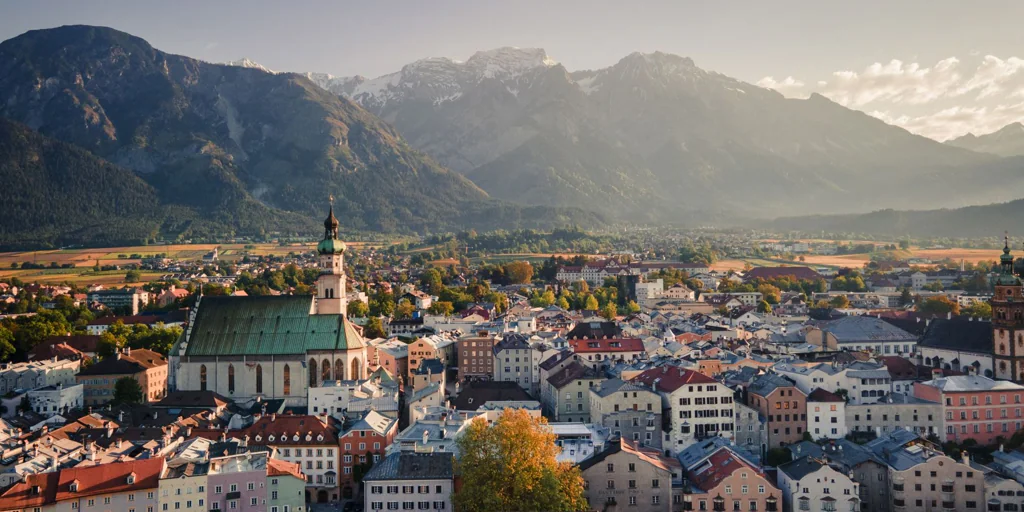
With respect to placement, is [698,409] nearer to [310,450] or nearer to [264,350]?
[310,450]

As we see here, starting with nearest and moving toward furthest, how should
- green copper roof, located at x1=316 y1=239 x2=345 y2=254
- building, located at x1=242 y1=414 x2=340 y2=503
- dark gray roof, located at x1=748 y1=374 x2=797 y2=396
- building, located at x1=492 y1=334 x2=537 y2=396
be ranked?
→ building, located at x1=242 y1=414 x2=340 y2=503
dark gray roof, located at x1=748 y1=374 x2=797 y2=396
green copper roof, located at x1=316 y1=239 x2=345 y2=254
building, located at x1=492 y1=334 x2=537 y2=396

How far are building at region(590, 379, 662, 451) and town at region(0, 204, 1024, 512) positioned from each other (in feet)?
0.46

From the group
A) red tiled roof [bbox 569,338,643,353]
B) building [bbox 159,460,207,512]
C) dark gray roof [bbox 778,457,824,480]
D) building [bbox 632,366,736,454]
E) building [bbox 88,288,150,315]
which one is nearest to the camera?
building [bbox 159,460,207,512]

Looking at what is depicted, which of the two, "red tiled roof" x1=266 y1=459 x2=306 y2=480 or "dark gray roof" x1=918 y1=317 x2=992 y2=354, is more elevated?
"dark gray roof" x1=918 y1=317 x2=992 y2=354

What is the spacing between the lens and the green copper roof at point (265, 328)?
78.7 meters

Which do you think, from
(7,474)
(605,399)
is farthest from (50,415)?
(605,399)

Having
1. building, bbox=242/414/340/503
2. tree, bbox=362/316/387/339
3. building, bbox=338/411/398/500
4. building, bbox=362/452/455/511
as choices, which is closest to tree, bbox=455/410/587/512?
building, bbox=362/452/455/511

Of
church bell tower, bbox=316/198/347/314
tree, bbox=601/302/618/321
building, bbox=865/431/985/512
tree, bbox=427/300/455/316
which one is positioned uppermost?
church bell tower, bbox=316/198/347/314

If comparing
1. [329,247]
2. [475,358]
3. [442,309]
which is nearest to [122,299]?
[442,309]

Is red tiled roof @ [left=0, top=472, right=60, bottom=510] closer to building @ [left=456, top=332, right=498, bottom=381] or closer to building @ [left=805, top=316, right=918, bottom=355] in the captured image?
building @ [left=456, top=332, right=498, bottom=381]

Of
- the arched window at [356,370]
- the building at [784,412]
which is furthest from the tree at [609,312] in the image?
the building at [784,412]

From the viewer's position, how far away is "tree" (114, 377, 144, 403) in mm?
81500

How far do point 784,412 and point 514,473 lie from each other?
83.0 ft

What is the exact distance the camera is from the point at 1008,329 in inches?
3231
